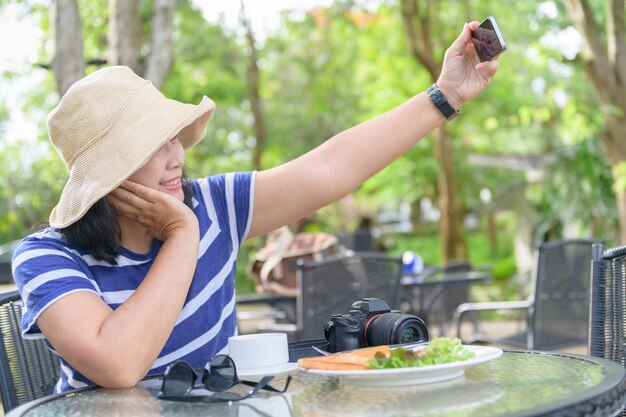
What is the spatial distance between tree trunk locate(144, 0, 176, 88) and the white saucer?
4.03 m

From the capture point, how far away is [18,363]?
253cm

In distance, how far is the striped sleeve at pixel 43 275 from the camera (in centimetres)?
202

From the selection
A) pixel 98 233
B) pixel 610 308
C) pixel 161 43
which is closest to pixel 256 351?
pixel 98 233

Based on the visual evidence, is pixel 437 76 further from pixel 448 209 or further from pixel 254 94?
pixel 254 94

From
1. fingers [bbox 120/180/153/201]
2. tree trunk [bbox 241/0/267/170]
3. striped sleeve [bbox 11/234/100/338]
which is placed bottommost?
striped sleeve [bbox 11/234/100/338]

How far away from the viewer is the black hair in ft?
7.45

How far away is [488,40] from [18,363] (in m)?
1.52

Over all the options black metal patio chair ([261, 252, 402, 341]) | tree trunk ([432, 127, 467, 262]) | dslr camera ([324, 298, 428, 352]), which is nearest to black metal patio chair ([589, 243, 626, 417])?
dslr camera ([324, 298, 428, 352])

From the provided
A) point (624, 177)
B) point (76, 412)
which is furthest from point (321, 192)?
point (624, 177)

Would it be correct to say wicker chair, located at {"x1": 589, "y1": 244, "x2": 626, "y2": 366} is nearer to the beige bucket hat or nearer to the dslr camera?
the dslr camera

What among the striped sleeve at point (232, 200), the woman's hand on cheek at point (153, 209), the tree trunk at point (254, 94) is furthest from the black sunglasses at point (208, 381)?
the tree trunk at point (254, 94)

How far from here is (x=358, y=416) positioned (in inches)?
59.0

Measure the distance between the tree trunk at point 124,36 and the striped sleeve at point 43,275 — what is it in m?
3.75

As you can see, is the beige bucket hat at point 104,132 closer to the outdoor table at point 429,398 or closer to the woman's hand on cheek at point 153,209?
the woman's hand on cheek at point 153,209
